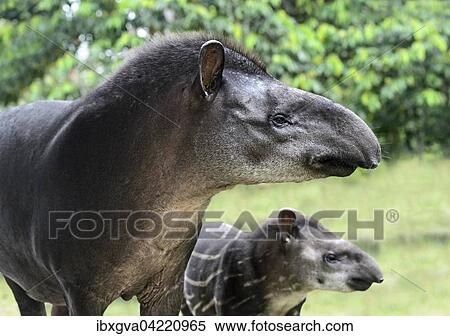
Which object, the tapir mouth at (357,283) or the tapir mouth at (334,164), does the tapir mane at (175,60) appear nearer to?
the tapir mouth at (334,164)

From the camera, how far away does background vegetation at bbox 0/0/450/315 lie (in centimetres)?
666

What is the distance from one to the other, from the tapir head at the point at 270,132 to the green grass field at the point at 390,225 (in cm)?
438

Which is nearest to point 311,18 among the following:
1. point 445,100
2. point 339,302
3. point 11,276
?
point 445,100

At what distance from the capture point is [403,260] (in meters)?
8.64

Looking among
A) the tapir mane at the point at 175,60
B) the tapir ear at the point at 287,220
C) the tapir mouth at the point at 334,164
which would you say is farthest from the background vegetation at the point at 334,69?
the tapir mouth at the point at 334,164

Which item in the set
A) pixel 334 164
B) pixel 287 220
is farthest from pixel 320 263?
pixel 334 164

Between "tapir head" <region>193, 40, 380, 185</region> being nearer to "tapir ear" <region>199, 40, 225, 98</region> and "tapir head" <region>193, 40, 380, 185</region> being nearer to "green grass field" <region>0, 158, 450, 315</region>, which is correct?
"tapir ear" <region>199, 40, 225, 98</region>

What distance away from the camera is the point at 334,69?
708 centimetres

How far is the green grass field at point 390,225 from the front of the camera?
7.45m

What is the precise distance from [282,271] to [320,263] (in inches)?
9.5

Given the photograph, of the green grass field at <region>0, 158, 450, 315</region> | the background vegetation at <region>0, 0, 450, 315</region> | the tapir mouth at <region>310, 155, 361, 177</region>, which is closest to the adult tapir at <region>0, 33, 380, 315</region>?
the tapir mouth at <region>310, 155, 361, 177</region>

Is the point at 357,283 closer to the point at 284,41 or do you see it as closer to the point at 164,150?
the point at 164,150

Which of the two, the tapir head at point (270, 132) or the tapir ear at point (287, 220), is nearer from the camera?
the tapir head at point (270, 132)

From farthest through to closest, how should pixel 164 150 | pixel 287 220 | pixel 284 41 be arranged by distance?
pixel 284 41 < pixel 287 220 < pixel 164 150
